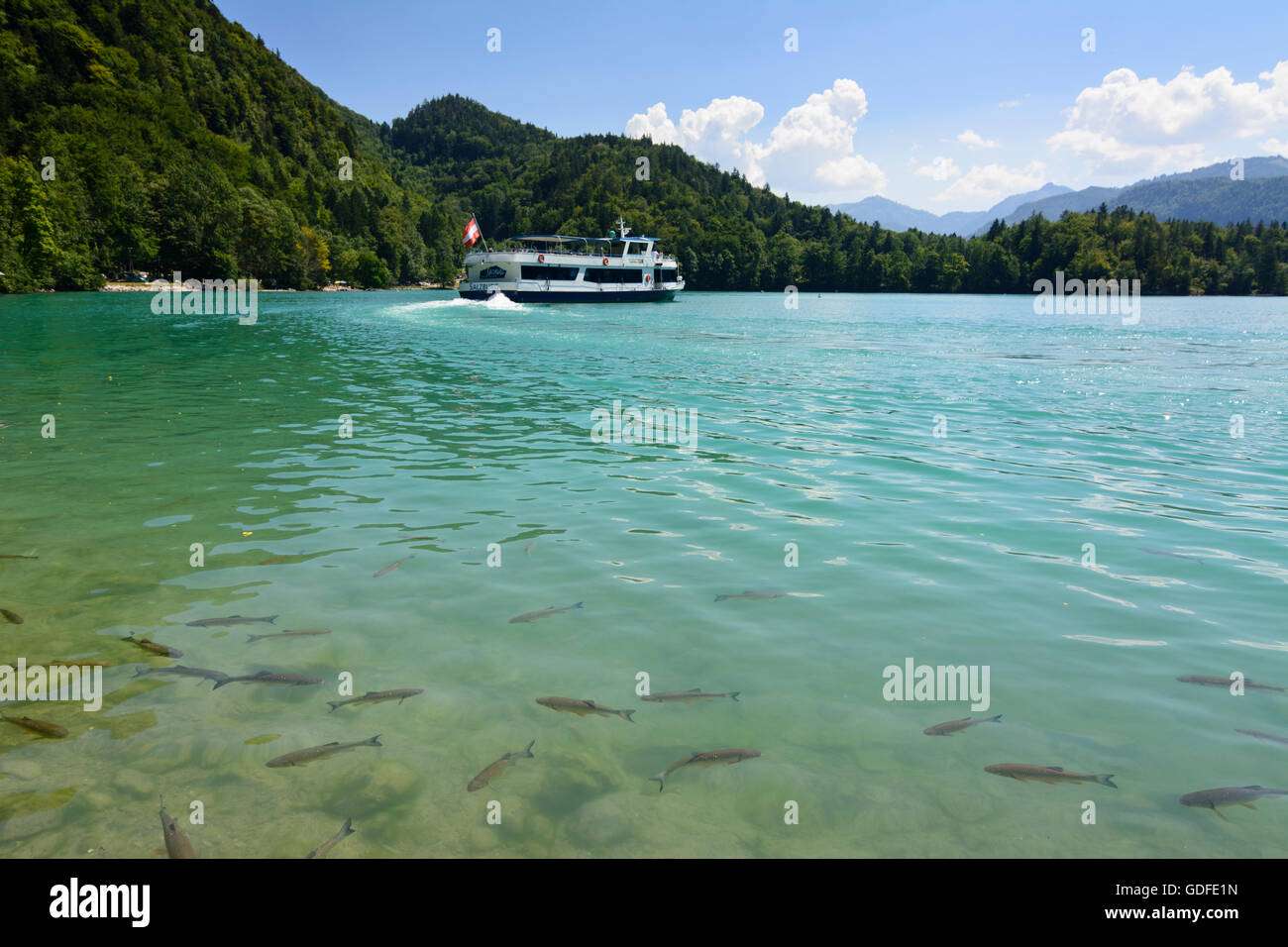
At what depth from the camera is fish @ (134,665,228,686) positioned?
21.7ft

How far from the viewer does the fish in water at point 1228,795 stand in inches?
203

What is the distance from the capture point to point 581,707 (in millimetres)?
6281

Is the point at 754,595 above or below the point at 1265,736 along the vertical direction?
above

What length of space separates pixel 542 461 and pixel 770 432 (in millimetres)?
6604

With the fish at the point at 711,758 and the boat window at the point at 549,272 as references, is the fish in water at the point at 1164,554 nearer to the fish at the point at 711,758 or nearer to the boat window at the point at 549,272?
the fish at the point at 711,758

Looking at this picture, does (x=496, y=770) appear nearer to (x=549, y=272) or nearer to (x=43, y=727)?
(x=43, y=727)

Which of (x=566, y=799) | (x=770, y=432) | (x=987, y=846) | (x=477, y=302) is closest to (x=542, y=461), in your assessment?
(x=770, y=432)

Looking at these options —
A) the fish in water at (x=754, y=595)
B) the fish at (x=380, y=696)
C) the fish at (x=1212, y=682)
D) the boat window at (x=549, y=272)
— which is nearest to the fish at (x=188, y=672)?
the fish at (x=380, y=696)

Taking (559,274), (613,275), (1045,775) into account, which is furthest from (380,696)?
(613,275)

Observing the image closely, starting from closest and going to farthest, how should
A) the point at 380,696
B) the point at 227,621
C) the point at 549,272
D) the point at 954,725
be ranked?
1. the point at 954,725
2. the point at 380,696
3. the point at 227,621
4. the point at 549,272

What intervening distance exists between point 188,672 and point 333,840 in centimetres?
298

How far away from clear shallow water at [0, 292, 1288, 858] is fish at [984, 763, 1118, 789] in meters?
0.08

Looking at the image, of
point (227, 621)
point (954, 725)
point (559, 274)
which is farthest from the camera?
point (559, 274)

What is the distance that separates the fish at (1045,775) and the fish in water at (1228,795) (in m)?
0.48
